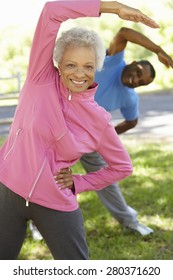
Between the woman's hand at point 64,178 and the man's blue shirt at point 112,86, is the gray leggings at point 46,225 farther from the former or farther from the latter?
the man's blue shirt at point 112,86

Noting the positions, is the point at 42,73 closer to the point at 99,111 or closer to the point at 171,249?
the point at 99,111

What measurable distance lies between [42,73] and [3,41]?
12.0 metres

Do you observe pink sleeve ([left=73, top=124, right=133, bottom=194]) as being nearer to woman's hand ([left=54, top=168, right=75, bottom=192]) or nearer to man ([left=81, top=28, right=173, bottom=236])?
woman's hand ([left=54, top=168, right=75, bottom=192])

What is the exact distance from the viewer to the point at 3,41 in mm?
14016

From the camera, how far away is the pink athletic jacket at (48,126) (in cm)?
234

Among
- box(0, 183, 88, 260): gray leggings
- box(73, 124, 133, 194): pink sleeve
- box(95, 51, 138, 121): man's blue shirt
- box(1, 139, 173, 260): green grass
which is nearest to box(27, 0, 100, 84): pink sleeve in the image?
box(73, 124, 133, 194): pink sleeve

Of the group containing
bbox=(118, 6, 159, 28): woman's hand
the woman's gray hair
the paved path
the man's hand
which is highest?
bbox=(118, 6, 159, 28): woman's hand

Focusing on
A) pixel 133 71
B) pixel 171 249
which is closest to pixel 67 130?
pixel 133 71

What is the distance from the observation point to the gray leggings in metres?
2.41

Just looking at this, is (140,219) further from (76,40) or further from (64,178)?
(76,40)

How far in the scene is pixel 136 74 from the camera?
3.94 metres

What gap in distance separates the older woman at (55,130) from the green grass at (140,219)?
1622mm

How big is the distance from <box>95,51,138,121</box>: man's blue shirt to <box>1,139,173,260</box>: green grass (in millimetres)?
1105

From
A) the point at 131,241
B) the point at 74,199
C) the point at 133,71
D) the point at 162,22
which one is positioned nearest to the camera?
the point at 74,199
